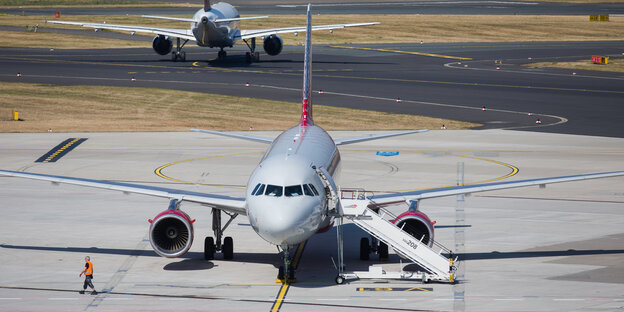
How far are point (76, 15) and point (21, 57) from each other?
208 ft

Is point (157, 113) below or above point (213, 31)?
below

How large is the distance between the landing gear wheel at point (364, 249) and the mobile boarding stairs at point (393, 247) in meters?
3.08

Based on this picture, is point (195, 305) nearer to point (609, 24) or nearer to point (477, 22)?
point (477, 22)

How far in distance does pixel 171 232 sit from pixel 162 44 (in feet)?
266

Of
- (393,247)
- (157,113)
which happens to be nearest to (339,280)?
(393,247)

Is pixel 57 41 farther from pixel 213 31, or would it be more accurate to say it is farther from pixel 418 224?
pixel 418 224

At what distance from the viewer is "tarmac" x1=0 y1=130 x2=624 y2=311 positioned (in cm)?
2927

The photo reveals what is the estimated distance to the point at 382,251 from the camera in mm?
34844

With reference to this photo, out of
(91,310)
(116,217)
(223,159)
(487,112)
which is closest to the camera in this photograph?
(91,310)

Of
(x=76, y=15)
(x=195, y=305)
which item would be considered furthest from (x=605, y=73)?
(x=76, y=15)

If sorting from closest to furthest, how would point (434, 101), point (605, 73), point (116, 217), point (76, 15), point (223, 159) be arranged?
point (116, 217) < point (223, 159) < point (434, 101) < point (605, 73) < point (76, 15)

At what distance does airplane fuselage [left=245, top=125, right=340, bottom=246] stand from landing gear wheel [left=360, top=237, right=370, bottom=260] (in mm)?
2910

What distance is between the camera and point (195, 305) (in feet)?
93.2

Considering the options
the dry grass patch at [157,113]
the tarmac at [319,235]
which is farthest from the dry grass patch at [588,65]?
the tarmac at [319,235]
